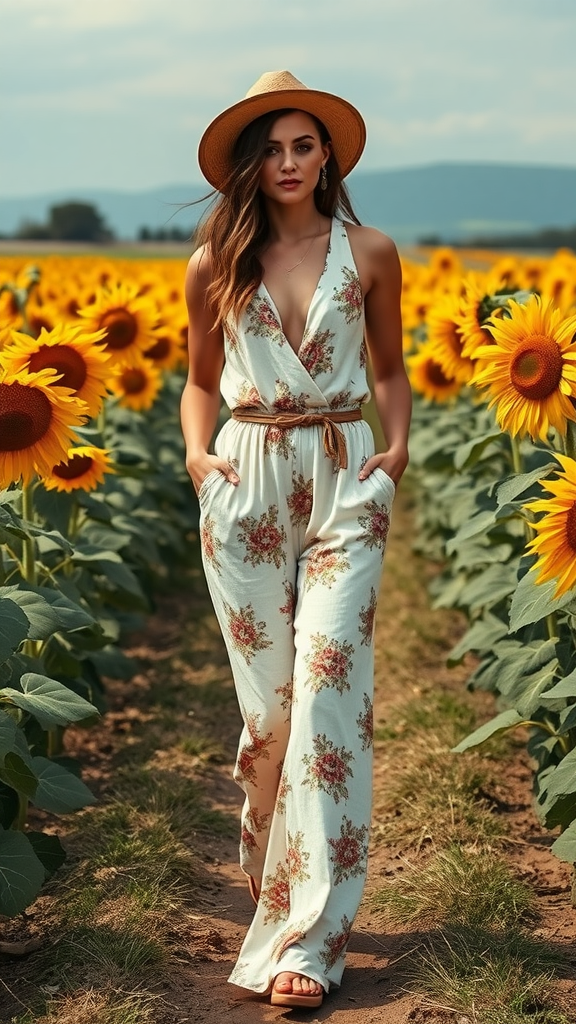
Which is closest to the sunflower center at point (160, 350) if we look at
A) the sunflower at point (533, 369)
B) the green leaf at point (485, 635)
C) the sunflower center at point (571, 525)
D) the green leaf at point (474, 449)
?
the green leaf at point (474, 449)

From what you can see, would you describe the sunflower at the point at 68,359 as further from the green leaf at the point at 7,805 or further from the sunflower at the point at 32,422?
the green leaf at the point at 7,805

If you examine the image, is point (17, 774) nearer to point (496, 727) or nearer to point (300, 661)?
point (300, 661)

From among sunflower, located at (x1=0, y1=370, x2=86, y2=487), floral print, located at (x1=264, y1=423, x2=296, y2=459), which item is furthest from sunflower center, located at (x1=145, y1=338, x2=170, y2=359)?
floral print, located at (x1=264, y1=423, x2=296, y2=459)

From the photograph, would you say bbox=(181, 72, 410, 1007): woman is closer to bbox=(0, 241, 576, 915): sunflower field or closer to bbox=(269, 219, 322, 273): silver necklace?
bbox=(269, 219, 322, 273): silver necklace

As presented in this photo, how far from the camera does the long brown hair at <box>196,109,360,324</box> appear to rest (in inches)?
145

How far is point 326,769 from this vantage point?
3361 mm

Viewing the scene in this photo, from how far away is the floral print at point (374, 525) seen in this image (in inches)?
139

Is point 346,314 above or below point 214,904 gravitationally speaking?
above

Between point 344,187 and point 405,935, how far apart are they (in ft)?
6.22

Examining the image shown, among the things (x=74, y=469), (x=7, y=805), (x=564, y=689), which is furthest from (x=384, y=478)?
(x=74, y=469)

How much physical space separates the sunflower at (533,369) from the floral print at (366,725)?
86 cm

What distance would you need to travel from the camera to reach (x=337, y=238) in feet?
12.2

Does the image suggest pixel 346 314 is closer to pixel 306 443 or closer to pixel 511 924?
pixel 306 443

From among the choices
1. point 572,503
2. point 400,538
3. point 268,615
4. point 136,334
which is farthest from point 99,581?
point 400,538
